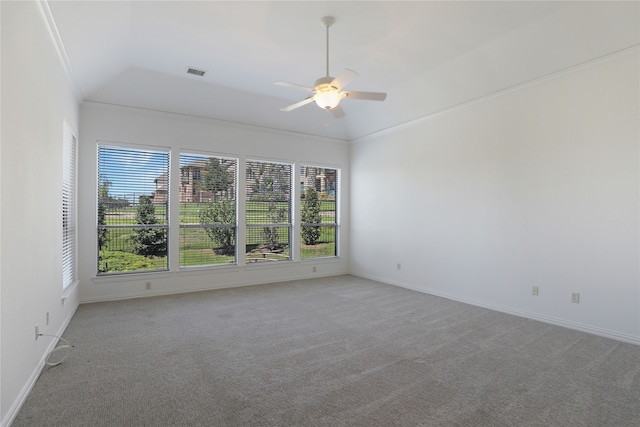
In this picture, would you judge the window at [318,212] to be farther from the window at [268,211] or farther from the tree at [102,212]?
the tree at [102,212]

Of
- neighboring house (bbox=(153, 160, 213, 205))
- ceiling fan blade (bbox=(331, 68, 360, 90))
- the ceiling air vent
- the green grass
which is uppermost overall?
the ceiling air vent

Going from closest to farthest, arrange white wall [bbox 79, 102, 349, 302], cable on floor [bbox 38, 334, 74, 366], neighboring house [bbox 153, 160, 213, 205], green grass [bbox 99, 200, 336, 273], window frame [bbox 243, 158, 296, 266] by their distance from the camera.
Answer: cable on floor [bbox 38, 334, 74, 366] < white wall [bbox 79, 102, 349, 302] < green grass [bbox 99, 200, 336, 273] < neighboring house [bbox 153, 160, 213, 205] < window frame [bbox 243, 158, 296, 266]

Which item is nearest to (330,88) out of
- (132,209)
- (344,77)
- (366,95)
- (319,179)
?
(344,77)

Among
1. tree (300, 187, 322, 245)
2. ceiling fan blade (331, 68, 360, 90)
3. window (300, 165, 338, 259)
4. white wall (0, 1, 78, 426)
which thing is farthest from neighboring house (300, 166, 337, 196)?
white wall (0, 1, 78, 426)

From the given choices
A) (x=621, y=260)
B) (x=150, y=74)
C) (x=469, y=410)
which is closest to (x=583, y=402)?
(x=469, y=410)

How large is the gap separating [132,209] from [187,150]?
1.26 metres

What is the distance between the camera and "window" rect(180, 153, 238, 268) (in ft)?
18.0

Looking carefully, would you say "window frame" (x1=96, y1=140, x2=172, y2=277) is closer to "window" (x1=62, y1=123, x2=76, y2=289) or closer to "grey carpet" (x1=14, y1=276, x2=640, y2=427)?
"window" (x1=62, y1=123, x2=76, y2=289)

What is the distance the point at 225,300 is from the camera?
16.2ft

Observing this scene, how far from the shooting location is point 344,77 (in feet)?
9.73

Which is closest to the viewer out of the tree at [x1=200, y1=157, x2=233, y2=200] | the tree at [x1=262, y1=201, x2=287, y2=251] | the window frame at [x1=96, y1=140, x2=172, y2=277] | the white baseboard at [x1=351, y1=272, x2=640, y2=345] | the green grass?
the white baseboard at [x1=351, y1=272, x2=640, y2=345]

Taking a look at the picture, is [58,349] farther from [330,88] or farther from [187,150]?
[330,88]

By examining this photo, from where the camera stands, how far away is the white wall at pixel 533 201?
342 centimetres

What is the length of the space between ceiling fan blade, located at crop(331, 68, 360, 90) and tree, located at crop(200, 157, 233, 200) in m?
3.33
